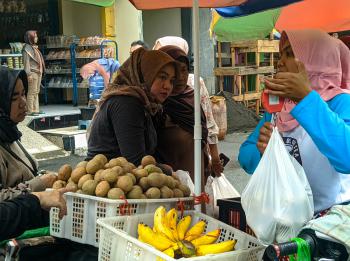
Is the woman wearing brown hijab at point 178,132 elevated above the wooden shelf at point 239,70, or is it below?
below

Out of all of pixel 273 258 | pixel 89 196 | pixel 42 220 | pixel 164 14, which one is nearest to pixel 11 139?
pixel 42 220

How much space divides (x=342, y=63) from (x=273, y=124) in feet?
1.61

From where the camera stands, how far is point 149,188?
7.73 feet

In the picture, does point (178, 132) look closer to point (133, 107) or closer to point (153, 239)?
point (133, 107)

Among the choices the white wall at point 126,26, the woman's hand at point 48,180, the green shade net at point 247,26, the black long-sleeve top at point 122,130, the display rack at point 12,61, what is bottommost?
the woman's hand at point 48,180

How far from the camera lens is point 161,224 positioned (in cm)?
208

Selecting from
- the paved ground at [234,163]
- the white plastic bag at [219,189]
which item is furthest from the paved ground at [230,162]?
the white plastic bag at [219,189]

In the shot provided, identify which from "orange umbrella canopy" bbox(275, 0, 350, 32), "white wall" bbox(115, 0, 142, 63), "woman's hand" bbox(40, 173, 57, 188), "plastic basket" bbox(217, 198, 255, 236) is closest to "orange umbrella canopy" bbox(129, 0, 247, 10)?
"orange umbrella canopy" bbox(275, 0, 350, 32)

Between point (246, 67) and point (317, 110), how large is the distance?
1181 cm

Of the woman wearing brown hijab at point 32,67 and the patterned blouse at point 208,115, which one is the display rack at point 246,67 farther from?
the patterned blouse at point 208,115

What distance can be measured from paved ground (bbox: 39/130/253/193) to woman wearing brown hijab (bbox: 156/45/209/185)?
331 cm

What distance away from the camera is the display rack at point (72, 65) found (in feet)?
40.7

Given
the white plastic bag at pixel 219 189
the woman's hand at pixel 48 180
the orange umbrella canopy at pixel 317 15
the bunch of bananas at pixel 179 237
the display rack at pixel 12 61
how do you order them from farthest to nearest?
the display rack at pixel 12 61 → the orange umbrella canopy at pixel 317 15 → the white plastic bag at pixel 219 189 → the woman's hand at pixel 48 180 → the bunch of bananas at pixel 179 237

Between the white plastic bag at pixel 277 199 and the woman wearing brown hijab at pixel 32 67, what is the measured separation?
9638mm
